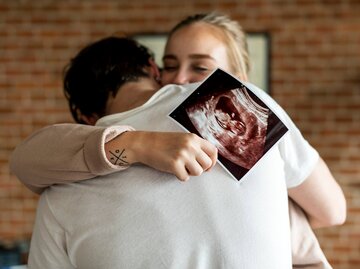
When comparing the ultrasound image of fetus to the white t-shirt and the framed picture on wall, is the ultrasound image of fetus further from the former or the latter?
the framed picture on wall

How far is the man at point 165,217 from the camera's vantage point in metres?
1.07

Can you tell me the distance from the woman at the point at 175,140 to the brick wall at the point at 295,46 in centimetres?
260

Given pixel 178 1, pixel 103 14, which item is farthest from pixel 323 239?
pixel 103 14

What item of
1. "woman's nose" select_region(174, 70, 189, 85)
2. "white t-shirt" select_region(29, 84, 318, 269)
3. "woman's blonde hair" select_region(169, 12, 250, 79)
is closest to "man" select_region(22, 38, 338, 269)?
"white t-shirt" select_region(29, 84, 318, 269)

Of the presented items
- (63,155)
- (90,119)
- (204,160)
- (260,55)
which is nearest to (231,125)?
(204,160)

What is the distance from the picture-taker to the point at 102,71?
1336 millimetres

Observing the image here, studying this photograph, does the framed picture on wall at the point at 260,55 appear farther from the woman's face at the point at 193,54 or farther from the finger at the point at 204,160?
the finger at the point at 204,160

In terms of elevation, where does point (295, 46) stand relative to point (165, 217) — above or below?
below

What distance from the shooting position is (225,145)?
1.13 metres

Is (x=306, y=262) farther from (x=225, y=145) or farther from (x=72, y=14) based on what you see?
(x=72, y=14)

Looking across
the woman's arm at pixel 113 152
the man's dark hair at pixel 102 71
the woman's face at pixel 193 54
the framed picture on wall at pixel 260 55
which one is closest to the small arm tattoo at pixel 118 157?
the woman's arm at pixel 113 152

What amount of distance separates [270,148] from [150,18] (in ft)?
10.7

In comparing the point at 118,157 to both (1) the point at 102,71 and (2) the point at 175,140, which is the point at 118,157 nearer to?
(2) the point at 175,140

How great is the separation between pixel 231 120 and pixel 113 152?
229 mm
